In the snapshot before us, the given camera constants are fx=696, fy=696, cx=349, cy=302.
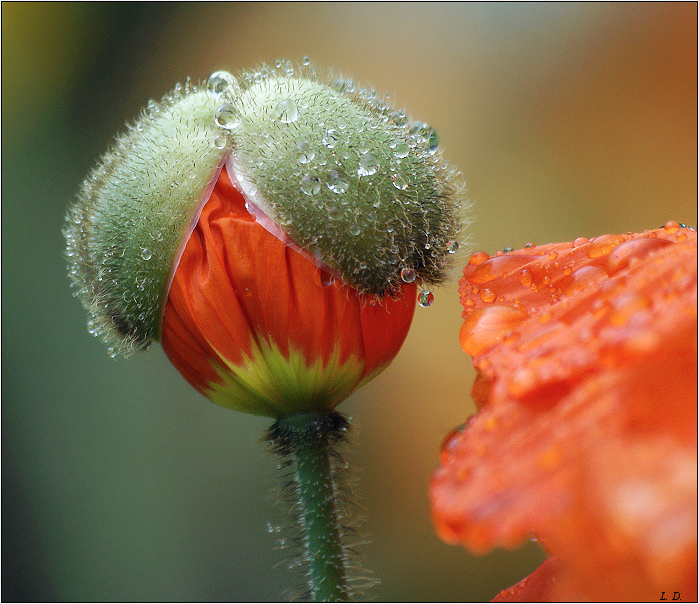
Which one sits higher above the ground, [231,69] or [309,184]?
[231,69]

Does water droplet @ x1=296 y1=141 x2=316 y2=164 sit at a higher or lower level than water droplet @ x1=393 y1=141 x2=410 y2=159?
lower

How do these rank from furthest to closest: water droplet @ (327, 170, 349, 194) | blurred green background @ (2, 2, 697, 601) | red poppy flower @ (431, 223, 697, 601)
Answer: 1. blurred green background @ (2, 2, 697, 601)
2. water droplet @ (327, 170, 349, 194)
3. red poppy flower @ (431, 223, 697, 601)

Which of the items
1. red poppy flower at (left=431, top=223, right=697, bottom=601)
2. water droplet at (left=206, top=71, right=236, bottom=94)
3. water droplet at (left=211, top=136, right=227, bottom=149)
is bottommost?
red poppy flower at (left=431, top=223, right=697, bottom=601)

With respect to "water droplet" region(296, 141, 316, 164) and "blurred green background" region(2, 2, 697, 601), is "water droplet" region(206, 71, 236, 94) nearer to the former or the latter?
"water droplet" region(296, 141, 316, 164)

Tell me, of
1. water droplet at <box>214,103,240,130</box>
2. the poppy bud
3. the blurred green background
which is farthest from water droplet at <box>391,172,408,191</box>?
the blurred green background

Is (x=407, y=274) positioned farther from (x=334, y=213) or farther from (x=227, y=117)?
(x=227, y=117)

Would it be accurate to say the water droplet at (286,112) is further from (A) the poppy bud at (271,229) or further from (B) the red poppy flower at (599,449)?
(B) the red poppy flower at (599,449)

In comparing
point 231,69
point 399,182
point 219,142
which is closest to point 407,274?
point 399,182

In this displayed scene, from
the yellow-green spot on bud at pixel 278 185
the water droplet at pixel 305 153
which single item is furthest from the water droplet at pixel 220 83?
the water droplet at pixel 305 153
